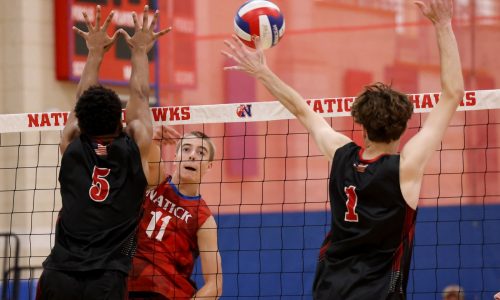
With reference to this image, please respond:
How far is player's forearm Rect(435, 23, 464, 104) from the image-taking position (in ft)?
15.4

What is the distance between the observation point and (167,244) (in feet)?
22.1

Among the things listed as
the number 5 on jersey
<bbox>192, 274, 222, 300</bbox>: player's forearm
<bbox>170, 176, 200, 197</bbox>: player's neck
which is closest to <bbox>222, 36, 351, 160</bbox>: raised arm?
the number 5 on jersey

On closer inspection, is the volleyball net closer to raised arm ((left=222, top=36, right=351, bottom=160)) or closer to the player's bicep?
the player's bicep

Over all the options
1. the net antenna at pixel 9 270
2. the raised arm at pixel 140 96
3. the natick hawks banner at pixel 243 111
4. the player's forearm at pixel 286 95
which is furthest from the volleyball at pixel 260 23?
the net antenna at pixel 9 270

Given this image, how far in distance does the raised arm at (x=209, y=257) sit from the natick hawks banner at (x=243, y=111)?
29.3 inches

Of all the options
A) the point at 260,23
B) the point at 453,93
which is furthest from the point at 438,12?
the point at 260,23

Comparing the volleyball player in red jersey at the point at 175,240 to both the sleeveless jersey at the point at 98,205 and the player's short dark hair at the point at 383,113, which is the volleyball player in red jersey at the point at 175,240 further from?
the player's short dark hair at the point at 383,113

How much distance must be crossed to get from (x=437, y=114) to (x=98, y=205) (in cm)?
192

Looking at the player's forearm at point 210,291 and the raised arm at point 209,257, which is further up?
the raised arm at point 209,257

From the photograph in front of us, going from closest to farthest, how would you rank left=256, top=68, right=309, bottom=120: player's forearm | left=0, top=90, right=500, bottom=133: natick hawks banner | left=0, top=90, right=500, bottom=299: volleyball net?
left=256, top=68, right=309, bottom=120: player's forearm → left=0, top=90, right=500, bottom=133: natick hawks banner → left=0, top=90, right=500, bottom=299: volleyball net

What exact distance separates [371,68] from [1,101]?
6390mm

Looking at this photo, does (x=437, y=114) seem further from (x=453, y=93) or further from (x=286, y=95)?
(x=286, y=95)

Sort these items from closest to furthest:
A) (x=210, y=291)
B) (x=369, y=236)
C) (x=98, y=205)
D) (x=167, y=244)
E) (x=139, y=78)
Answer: (x=369, y=236)
(x=98, y=205)
(x=139, y=78)
(x=167, y=244)
(x=210, y=291)

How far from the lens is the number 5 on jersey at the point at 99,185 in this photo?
17.7 feet
